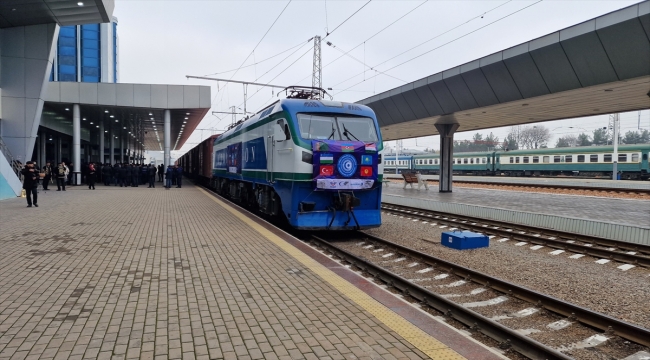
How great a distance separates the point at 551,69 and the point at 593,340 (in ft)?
41.2

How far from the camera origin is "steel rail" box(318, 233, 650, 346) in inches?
178

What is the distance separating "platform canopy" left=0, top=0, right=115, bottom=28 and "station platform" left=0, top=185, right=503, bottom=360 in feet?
47.3

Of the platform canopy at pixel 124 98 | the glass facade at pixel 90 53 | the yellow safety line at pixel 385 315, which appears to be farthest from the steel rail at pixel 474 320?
the glass facade at pixel 90 53

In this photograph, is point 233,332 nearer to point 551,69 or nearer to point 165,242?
point 165,242

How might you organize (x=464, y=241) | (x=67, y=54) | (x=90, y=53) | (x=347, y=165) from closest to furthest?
(x=464, y=241) < (x=347, y=165) < (x=67, y=54) < (x=90, y=53)

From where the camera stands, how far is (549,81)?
15102mm

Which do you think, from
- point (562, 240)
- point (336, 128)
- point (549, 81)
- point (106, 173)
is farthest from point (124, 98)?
point (562, 240)

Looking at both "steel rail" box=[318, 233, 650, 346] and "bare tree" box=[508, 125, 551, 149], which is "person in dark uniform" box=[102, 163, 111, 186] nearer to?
"steel rail" box=[318, 233, 650, 346]

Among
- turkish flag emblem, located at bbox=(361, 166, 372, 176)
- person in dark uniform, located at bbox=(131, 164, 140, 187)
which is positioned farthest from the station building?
turkish flag emblem, located at bbox=(361, 166, 372, 176)

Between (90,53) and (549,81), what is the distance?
65.6 m

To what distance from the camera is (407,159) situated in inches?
2261

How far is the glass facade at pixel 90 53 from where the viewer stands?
205 ft

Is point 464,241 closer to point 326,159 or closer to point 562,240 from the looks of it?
point 562,240

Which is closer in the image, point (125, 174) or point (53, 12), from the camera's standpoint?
point (53, 12)
